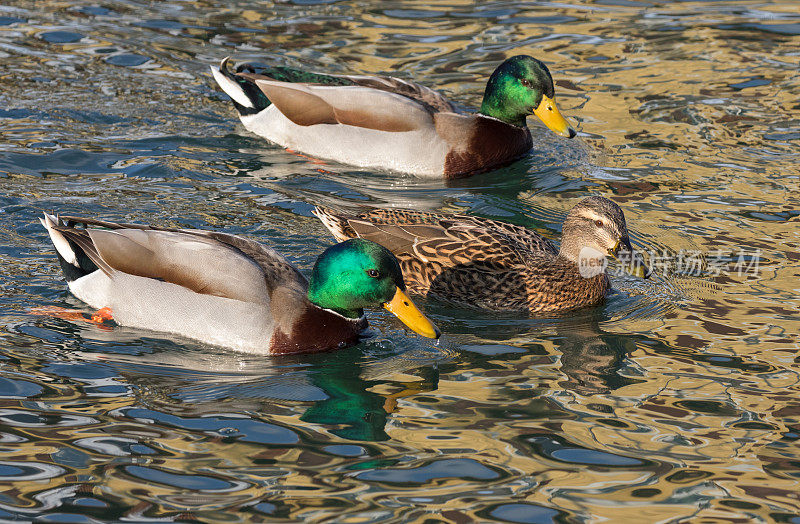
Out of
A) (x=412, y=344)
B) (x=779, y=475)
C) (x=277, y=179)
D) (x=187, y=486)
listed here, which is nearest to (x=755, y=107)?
(x=277, y=179)

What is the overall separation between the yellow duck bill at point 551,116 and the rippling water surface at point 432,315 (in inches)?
14.7

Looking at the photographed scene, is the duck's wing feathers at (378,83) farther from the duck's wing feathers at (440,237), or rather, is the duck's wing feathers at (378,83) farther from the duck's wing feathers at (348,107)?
the duck's wing feathers at (440,237)

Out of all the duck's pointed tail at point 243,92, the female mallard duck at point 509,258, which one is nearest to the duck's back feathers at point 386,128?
the duck's pointed tail at point 243,92

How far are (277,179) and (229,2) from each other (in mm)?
5303

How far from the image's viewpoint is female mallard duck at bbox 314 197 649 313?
741cm

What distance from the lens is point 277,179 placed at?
9.80m

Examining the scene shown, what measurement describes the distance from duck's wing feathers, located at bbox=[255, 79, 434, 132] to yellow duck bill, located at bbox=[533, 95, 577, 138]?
3.25 feet

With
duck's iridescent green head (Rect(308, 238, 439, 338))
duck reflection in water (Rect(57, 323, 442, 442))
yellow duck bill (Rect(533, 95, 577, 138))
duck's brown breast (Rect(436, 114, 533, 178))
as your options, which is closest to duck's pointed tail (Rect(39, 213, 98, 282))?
duck reflection in water (Rect(57, 323, 442, 442))

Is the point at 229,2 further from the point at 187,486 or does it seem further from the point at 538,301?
the point at 187,486

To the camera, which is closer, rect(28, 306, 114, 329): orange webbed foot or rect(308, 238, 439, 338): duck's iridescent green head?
rect(308, 238, 439, 338): duck's iridescent green head

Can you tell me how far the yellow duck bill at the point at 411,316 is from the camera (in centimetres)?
646

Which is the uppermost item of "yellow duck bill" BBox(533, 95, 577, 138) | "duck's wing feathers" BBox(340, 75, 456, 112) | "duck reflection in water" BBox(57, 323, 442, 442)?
"duck's wing feathers" BBox(340, 75, 456, 112)

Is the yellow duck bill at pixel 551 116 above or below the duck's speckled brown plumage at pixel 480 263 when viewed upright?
above

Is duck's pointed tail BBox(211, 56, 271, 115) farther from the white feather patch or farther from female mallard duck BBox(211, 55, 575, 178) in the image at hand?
the white feather patch
